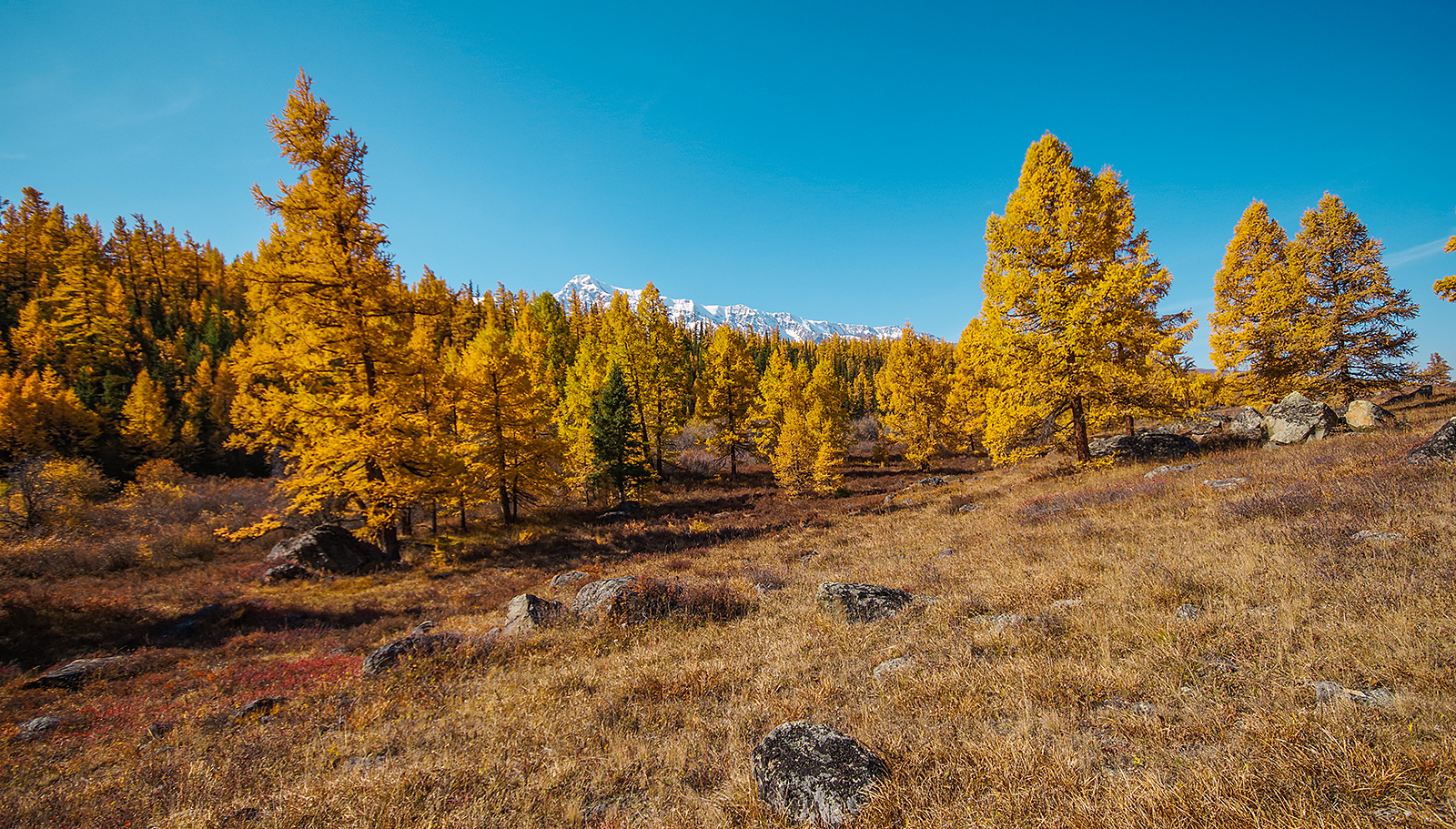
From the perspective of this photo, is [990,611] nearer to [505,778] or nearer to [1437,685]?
[1437,685]

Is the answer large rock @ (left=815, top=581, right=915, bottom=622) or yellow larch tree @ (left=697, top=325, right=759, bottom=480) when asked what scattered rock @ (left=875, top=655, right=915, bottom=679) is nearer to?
large rock @ (left=815, top=581, right=915, bottom=622)

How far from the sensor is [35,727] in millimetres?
6703

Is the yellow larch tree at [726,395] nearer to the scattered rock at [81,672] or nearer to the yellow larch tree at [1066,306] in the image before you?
the yellow larch tree at [1066,306]

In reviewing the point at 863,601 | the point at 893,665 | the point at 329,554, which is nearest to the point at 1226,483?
the point at 863,601

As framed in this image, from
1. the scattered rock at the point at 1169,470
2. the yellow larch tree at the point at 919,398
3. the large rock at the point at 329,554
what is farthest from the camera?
the yellow larch tree at the point at 919,398

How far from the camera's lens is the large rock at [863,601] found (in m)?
8.23

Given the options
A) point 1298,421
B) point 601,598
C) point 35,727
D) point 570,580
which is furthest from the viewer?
point 1298,421

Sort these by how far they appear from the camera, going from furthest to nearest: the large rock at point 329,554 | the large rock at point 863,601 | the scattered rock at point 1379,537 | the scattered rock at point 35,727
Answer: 1. the large rock at point 329,554
2. the large rock at point 863,601
3. the scattered rock at point 1379,537
4. the scattered rock at point 35,727

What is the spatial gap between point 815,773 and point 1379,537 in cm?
904

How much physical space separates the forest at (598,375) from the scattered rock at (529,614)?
8622 millimetres

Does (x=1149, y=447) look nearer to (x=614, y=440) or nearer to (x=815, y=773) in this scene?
(x=815, y=773)

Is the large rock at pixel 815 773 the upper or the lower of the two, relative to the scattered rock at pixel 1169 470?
lower

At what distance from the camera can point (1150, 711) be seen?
406 centimetres

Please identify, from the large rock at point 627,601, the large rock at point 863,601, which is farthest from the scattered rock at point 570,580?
the large rock at point 863,601
